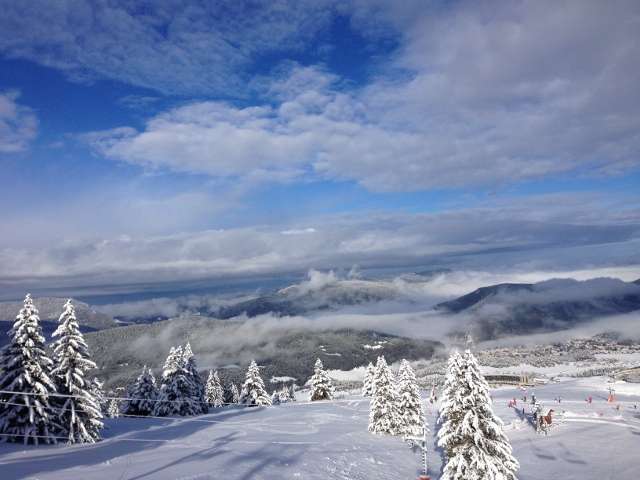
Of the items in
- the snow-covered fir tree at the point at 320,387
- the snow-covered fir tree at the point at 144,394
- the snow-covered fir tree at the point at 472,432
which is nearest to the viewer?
the snow-covered fir tree at the point at 472,432

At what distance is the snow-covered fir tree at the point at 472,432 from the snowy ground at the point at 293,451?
683 cm

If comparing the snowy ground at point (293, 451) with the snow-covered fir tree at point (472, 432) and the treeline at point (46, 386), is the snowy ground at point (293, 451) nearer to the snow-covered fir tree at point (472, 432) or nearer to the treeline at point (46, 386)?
the treeline at point (46, 386)

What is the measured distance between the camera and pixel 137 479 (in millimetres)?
21844

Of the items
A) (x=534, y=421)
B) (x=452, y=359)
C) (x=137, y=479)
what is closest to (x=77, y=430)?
(x=137, y=479)

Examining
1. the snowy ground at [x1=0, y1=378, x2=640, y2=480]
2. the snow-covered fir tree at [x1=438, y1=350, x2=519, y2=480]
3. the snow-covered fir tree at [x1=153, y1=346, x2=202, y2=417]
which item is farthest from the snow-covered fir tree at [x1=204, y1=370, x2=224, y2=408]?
the snow-covered fir tree at [x1=438, y1=350, x2=519, y2=480]

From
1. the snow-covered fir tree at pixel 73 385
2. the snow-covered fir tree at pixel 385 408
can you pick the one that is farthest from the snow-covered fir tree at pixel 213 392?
the snow-covered fir tree at pixel 73 385

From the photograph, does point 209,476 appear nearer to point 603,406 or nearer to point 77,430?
point 77,430

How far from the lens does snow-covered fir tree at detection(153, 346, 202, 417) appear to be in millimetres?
58250

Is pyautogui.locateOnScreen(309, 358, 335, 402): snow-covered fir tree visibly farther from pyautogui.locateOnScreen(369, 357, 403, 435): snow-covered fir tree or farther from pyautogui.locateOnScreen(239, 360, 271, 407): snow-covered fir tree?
pyautogui.locateOnScreen(369, 357, 403, 435): snow-covered fir tree

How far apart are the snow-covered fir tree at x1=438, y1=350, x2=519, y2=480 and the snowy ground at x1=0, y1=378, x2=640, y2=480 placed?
269 inches

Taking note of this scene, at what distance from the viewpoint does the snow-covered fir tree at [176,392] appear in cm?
5825

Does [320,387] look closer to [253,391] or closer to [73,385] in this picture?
[253,391]

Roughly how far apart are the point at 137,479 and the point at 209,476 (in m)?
3.41

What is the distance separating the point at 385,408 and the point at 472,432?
21.2 metres
